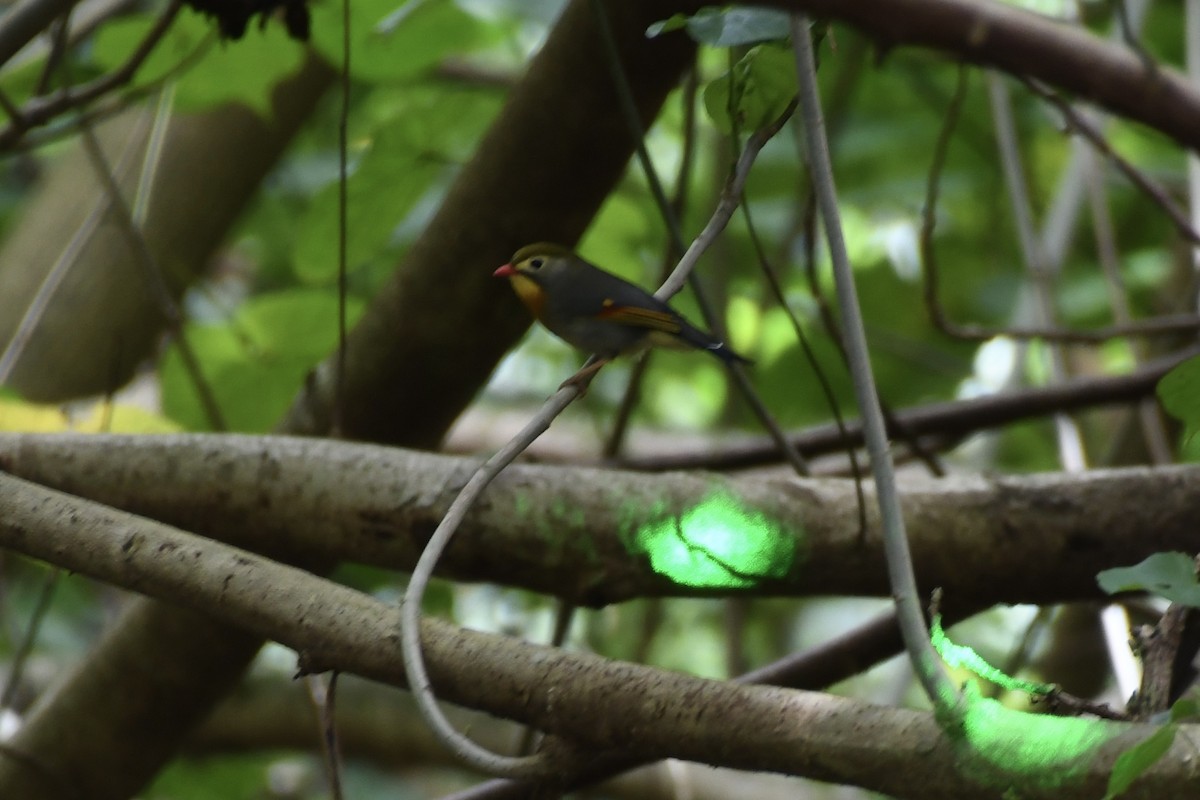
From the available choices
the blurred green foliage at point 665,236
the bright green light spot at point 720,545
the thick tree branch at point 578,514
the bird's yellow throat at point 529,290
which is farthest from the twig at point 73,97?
the bright green light spot at point 720,545

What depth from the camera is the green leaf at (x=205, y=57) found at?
6.30 feet

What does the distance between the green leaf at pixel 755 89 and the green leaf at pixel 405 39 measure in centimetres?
70

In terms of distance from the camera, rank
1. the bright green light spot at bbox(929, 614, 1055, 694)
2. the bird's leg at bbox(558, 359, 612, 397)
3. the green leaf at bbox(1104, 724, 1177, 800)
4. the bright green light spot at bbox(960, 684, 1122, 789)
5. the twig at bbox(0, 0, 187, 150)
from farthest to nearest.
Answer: the twig at bbox(0, 0, 187, 150), the bird's leg at bbox(558, 359, 612, 397), the bright green light spot at bbox(929, 614, 1055, 694), the bright green light spot at bbox(960, 684, 1122, 789), the green leaf at bbox(1104, 724, 1177, 800)

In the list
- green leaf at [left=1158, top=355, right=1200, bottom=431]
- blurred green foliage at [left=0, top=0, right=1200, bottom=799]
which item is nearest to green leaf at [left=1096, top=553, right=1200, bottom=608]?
green leaf at [left=1158, top=355, right=1200, bottom=431]

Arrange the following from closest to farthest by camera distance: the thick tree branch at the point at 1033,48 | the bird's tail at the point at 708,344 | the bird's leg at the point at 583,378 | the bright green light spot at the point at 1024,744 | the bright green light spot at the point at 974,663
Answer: the thick tree branch at the point at 1033,48, the bright green light spot at the point at 1024,744, the bright green light spot at the point at 974,663, the bird's leg at the point at 583,378, the bird's tail at the point at 708,344

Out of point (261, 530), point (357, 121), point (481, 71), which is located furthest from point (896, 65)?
point (261, 530)

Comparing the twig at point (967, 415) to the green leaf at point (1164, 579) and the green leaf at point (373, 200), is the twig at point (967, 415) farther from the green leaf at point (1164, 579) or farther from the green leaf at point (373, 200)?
the green leaf at point (1164, 579)

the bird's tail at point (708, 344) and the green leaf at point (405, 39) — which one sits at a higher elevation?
the green leaf at point (405, 39)

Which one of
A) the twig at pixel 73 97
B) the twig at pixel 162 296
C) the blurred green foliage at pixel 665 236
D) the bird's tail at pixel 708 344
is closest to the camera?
the bird's tail at pixel 708 344

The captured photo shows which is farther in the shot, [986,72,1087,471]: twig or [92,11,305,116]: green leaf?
[986,72,1087,471]: twig

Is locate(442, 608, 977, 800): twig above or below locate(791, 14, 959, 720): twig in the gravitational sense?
below

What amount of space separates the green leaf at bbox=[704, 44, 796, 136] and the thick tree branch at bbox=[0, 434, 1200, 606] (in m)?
0.41

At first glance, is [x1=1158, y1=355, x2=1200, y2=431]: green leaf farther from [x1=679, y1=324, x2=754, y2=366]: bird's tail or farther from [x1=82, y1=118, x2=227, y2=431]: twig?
[x1=82, y1=118, x2=227, y2=431]: twig

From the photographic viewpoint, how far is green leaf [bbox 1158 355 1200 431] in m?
1.11
